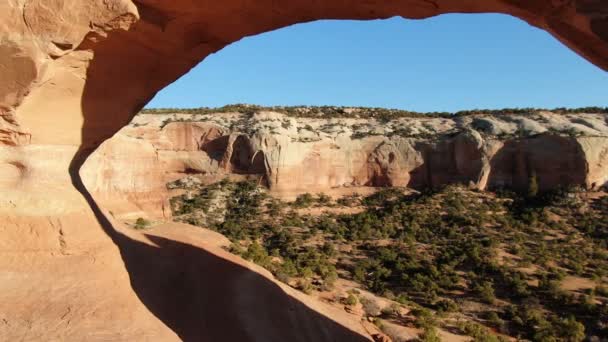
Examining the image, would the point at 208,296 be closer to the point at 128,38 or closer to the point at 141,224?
the point at 141,224

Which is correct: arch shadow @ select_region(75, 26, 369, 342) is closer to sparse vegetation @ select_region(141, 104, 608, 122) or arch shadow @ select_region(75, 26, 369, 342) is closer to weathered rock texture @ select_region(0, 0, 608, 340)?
weathered rock texture @ select_region(0, 0, 608, 340)

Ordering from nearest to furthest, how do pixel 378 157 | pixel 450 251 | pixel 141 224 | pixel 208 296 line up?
pixel 208 296, pixel 141 224, pixel 450 251, pixel 378 157

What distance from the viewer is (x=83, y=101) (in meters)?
7.07

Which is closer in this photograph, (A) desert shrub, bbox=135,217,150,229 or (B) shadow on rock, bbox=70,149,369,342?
(B) shadow on rock, bbox=70,149,369,342

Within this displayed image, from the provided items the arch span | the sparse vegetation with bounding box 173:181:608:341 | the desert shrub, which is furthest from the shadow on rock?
the sparse vegetation with bounding box 173:181:608:341

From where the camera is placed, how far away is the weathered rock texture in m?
5.49

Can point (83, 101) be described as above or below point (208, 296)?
above

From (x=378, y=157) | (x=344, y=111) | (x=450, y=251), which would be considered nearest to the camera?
(x=450, y=251)

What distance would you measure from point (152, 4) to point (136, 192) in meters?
11.3

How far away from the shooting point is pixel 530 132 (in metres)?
41.3

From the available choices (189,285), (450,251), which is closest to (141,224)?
(189,285)

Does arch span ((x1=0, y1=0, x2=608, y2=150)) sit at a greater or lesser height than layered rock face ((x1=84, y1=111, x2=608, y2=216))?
greater

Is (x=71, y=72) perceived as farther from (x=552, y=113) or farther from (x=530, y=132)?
(x=552, y=113)

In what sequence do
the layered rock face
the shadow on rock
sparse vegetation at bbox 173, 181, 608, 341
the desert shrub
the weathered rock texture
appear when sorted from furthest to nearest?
the layered rock face, sparse vegetation at bbox 173, 181, 608, 341, the desert shrub, the shadow on rock, the weathered rock texture
